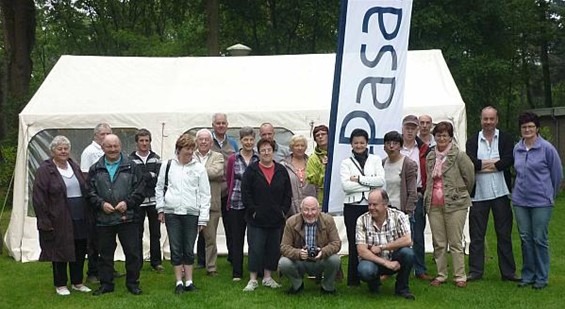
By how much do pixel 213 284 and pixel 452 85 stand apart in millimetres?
3972

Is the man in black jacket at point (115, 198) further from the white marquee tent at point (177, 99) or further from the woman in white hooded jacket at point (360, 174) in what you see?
the white marquee tent at point (177, 99)

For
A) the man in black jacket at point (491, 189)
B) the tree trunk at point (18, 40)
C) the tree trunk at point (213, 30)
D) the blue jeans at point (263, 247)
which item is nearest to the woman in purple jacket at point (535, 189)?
the man in black jacket at point (491, 189)

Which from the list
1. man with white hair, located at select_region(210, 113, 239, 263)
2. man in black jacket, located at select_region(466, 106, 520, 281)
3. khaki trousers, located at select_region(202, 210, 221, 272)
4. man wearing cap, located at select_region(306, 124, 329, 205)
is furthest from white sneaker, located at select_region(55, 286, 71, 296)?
man in black jacket, located at select_region(466, 106, 520, 281)

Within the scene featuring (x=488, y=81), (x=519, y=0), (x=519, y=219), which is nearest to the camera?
(x=519, y=219)

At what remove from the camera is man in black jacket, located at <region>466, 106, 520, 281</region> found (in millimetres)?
6324

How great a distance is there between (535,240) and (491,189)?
2.02 ft

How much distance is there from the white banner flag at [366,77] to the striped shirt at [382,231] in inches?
15.8

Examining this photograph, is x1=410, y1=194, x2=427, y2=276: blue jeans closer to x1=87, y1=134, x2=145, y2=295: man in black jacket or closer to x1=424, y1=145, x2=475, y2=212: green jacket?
x1=424, y1=145, x2=475, y2=212: green jacket

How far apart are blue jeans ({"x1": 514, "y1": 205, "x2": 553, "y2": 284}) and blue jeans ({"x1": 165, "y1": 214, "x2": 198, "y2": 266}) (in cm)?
294

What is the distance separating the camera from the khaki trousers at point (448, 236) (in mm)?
6203

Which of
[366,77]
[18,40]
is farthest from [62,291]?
[18,40]

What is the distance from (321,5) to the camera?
19.0 meters

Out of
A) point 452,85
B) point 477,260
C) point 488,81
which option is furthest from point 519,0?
point 477,260

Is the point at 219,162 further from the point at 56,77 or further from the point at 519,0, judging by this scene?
the point at 519,0
